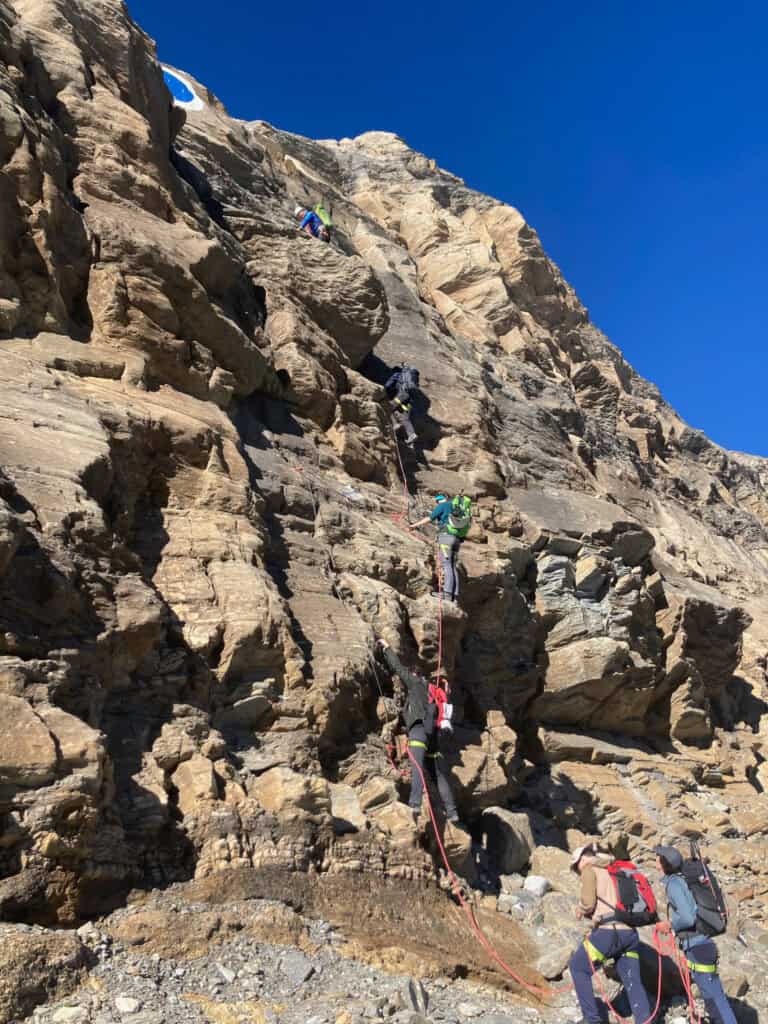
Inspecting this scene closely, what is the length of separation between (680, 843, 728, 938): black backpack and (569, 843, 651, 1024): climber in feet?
2.89

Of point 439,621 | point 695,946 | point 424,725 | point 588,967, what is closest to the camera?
point 588,967

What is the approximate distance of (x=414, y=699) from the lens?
11.2 meters

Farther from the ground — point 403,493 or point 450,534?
point 403,493

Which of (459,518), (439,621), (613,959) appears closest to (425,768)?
(439,621)

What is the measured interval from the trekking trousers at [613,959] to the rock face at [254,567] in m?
2.23

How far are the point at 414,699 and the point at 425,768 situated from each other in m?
1.09

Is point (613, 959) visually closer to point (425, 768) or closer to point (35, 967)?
point (425, 768)

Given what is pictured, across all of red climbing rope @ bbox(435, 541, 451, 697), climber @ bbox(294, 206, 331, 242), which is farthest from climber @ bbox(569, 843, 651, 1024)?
climber @ bbox(294, 206, 331, 242)

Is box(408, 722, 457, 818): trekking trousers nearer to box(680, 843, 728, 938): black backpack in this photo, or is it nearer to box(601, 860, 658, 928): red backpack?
box(601, 860, 658, 928): red backpack

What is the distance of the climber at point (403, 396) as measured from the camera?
19.8 meters

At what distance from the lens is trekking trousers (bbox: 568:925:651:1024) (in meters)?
7.95

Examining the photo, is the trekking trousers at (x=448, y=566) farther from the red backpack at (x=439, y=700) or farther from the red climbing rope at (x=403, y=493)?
the red backpack at (x=439, y=700)

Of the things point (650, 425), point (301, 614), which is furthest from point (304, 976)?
point (650, 425)

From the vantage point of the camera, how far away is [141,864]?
7.21 metres
